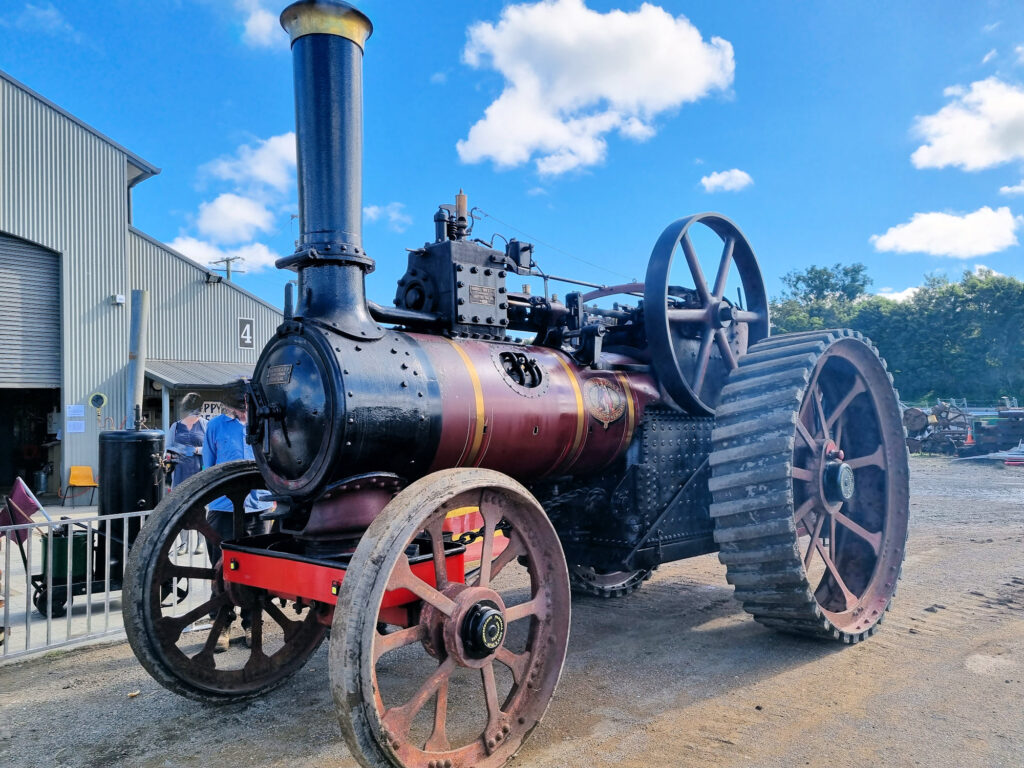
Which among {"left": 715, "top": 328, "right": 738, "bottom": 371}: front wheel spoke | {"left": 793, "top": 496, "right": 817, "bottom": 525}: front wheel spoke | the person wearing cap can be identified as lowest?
{"left": 793, "top": 496, "right": 817, "bottom": 525}: front wheel spoke

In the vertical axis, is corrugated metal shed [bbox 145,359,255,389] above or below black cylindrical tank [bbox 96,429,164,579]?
above

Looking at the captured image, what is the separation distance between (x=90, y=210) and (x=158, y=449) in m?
10.1

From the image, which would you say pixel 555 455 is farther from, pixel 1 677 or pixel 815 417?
pixel 1 677

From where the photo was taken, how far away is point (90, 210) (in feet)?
44.3

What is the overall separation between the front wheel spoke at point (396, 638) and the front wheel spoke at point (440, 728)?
0.19 m

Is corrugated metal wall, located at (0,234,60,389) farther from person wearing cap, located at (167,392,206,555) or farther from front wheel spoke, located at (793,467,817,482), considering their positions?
front wheel spoke, located at (793,467,817,482)

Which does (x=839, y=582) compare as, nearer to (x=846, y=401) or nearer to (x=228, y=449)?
(x=846, y=401)

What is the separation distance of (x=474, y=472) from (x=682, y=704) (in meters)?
1.64

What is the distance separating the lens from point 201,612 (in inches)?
133

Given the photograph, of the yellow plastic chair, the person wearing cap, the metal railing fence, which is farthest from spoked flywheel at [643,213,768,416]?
the yellow plastic chair

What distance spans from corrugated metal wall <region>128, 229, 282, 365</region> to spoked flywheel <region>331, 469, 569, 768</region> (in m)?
Result: 13.5

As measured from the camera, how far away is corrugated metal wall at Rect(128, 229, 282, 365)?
1460cm

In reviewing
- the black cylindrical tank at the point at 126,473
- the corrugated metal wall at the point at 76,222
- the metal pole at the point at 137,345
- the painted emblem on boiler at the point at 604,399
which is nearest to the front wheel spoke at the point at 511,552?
the painted emblem on boiler at the point at 604,399

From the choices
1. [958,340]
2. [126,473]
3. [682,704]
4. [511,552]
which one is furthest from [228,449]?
[958,340]
